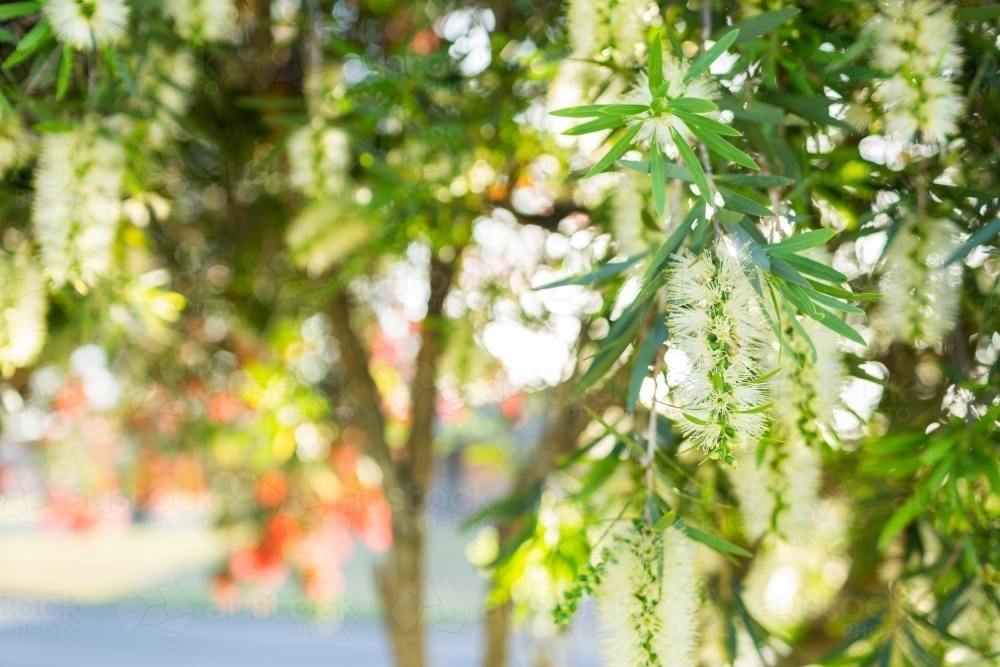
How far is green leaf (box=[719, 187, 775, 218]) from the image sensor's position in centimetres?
57

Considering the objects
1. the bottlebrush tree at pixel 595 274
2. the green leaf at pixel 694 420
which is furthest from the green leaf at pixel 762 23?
the green leaf at pixel 694 420

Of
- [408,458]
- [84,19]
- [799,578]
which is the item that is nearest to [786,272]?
[84,19]

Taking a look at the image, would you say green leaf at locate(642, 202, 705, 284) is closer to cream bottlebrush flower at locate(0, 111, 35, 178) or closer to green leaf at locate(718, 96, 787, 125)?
green leaf at locate(718, 96, 787, 125)

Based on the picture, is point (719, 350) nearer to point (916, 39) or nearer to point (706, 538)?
point (706, 538)

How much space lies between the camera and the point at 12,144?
0.91 meters

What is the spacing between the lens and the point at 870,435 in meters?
1.20

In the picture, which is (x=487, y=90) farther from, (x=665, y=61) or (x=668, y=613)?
(x=668, y=613)

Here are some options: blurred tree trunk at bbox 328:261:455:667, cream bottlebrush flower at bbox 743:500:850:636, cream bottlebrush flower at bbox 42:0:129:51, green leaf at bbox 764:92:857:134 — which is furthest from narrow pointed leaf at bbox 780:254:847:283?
blurred tree trunk at bbox 328:261:455:667

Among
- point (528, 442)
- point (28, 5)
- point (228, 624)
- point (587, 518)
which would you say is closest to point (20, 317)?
point (28, 5)

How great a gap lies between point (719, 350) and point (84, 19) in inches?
27.7

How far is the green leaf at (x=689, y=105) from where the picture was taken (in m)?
0.55

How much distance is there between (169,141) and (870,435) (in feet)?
3.85

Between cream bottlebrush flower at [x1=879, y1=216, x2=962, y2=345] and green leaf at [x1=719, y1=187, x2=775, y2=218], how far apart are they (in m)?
0.29

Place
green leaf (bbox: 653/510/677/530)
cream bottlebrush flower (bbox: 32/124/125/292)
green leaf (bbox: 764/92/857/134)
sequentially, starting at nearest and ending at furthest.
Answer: green leaf (bbox: 653/510/677/530) → green leaf (bbox: 764/92/857/134) → cream bottlebrush flower (bbox: 32/124/125/292)
